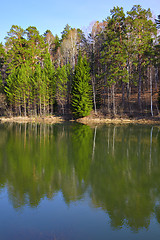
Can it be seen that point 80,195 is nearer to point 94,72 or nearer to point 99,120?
point 99,120

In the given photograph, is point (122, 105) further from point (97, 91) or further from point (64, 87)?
point (64, 87)

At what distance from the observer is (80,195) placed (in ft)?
28.9

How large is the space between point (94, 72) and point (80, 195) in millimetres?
39072

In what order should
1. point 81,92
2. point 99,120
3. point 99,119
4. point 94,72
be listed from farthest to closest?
1. point 94,72
2. point 81,92
3. point 99,119
4. point 99,120

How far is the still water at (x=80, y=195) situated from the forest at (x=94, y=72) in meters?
25.0

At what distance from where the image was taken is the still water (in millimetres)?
6438

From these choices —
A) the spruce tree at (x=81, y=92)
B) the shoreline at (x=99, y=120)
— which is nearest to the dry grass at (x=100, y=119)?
the shoreline at (x=99, y=120)

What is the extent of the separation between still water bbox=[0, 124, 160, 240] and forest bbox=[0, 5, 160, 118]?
25.0 metres

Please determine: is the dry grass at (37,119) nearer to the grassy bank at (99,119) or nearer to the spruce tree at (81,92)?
the grassy bank at (99,119)

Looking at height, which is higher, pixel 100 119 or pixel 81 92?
pixel 81 92

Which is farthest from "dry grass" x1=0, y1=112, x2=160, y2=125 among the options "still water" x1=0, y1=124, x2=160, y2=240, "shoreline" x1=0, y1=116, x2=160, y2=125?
"still water" x1=0, y1=124, x2=160, y2=240

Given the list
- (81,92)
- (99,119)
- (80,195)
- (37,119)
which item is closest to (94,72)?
(81,92)

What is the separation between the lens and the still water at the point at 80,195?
6438 mm

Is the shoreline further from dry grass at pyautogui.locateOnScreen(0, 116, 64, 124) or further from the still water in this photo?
the still water
